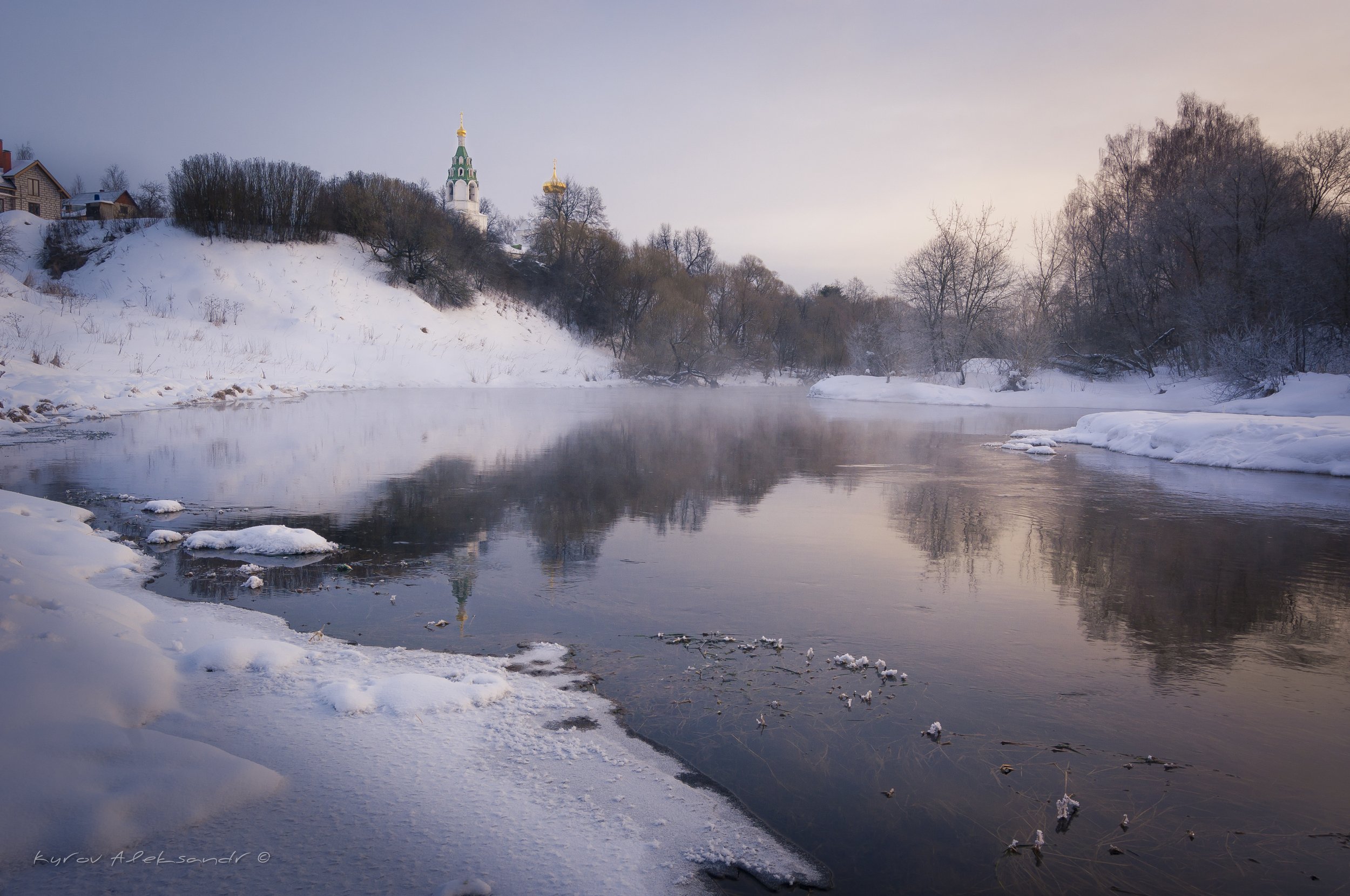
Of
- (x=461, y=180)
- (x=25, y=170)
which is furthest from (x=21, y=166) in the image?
(x=461, y=180)

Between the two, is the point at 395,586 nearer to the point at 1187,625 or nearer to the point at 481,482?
the point at 481,482

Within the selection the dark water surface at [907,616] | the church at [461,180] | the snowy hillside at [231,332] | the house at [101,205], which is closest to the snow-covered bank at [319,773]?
the dark water surface at [907,616]

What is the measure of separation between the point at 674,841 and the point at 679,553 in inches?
177

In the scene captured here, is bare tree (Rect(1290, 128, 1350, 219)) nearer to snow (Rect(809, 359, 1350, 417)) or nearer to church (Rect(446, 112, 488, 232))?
snow (Rect(809, 359, 1350, 417))

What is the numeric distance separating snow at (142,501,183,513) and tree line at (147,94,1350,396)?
3057cm

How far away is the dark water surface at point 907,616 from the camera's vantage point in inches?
125

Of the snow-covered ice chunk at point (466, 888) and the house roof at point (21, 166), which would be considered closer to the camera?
the snow-covered ice chunk at point (466, 888)

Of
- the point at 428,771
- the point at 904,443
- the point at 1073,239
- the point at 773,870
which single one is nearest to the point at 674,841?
the point at 773,870

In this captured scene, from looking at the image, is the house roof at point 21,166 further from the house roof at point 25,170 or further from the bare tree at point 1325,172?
the bare tree at point 1325,172

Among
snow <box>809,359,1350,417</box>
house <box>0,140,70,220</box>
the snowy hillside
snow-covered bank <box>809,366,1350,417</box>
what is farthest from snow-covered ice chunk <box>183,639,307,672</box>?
house <box>0,140,70,220</box>

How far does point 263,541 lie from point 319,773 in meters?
4.51

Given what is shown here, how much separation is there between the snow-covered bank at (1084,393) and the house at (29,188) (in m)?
61.2

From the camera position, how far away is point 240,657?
4.30 m

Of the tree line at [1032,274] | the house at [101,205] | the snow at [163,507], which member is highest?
the house at [101,205]
